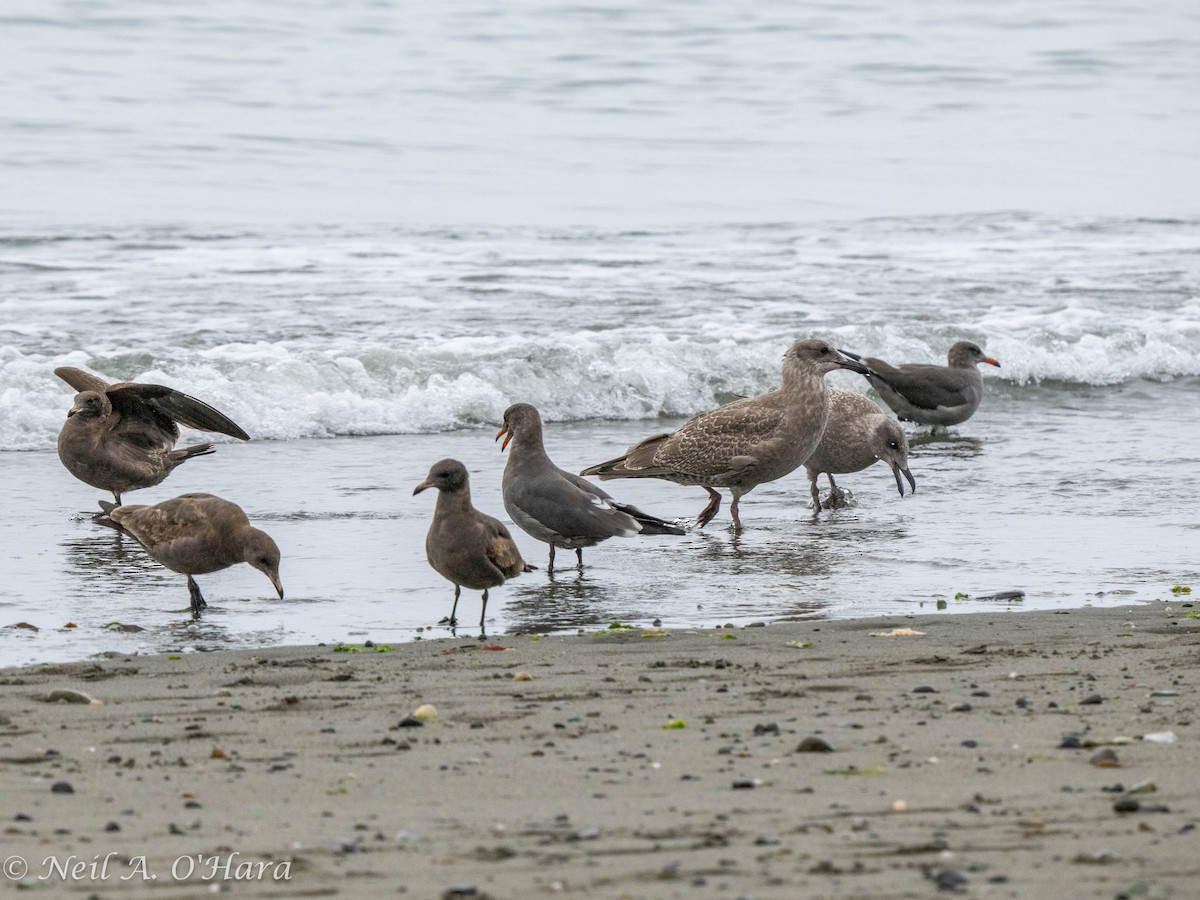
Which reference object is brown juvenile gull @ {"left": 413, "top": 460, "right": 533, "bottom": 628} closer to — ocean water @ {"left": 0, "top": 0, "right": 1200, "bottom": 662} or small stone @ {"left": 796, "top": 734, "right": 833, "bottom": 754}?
ocean water @ {"left": 0, "top": 0, "right": 1200, "bottom": 662}

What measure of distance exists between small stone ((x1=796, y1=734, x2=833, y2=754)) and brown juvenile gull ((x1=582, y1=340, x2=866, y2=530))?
4453mm

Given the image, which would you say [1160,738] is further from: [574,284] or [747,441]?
[574,284]

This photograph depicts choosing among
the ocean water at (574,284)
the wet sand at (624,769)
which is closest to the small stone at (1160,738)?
the wet sand at (624,769)

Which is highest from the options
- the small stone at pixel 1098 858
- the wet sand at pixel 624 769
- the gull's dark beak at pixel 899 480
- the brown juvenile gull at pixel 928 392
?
the small stone at pixel 1098 858

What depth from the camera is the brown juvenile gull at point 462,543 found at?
659cm

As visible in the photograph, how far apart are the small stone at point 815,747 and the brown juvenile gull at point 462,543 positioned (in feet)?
8.14

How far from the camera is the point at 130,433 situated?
30.5 ft

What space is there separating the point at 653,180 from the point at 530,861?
21.9 meters

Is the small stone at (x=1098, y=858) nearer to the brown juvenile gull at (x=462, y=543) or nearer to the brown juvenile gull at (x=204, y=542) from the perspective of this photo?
the brown juvenile gull at (x=462, y=543)

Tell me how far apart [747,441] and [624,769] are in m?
4.97

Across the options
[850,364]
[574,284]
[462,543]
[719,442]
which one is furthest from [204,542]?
[574,284]

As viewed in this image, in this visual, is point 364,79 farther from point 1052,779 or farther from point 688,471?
point 1052,779

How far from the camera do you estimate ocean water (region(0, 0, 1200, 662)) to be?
7438mm

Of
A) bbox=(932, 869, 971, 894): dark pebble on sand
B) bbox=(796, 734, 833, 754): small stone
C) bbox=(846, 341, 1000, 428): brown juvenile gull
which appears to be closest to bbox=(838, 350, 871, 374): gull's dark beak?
bbox=(846, 341, 1000, 428): brown juvenile gull
